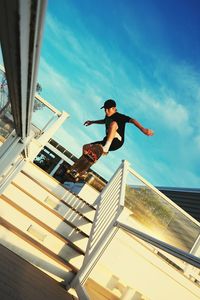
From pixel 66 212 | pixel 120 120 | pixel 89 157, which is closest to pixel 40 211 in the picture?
pixel 66 212

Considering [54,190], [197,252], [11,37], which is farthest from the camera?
[197,252]

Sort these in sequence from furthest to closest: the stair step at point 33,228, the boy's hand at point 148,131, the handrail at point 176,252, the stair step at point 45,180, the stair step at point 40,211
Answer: the stair step at point 45,180, the boy's hand at point 148,131, the stair step at point 40,211, the stair step at point 33,228, the handrail at point 176,252

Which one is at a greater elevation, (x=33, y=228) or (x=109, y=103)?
(x=109, y=103)

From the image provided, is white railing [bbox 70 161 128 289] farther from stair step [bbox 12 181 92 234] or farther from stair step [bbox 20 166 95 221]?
stair step [bbox 20 166 95 221]

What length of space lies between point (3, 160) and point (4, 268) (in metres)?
1.01

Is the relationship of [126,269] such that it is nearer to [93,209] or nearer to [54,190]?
[93,209]

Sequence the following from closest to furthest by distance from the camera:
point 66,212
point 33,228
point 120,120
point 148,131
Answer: point 33,228 < point 66,212 < point 148,131 < point 120,120

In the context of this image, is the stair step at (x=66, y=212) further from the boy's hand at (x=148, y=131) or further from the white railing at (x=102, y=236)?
the boy's hand at (x=148, y=131)

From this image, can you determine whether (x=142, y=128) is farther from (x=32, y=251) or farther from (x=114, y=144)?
(x=32, y=251)

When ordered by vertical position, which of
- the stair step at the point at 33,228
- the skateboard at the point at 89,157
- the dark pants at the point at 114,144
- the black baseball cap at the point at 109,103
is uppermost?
the black baseball cap at the point at 109,103

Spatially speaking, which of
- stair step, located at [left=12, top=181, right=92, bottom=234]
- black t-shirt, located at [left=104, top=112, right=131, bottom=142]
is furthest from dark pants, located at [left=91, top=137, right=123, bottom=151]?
stair step, located at [left=12, top=181, right=92, bottom=234]

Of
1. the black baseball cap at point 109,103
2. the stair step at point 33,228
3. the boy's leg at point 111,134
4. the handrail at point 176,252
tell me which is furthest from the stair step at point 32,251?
the black baseball cap at point 109,103

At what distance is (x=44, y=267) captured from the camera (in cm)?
318

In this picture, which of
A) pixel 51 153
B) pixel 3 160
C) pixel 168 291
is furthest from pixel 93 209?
pixel 51 153
